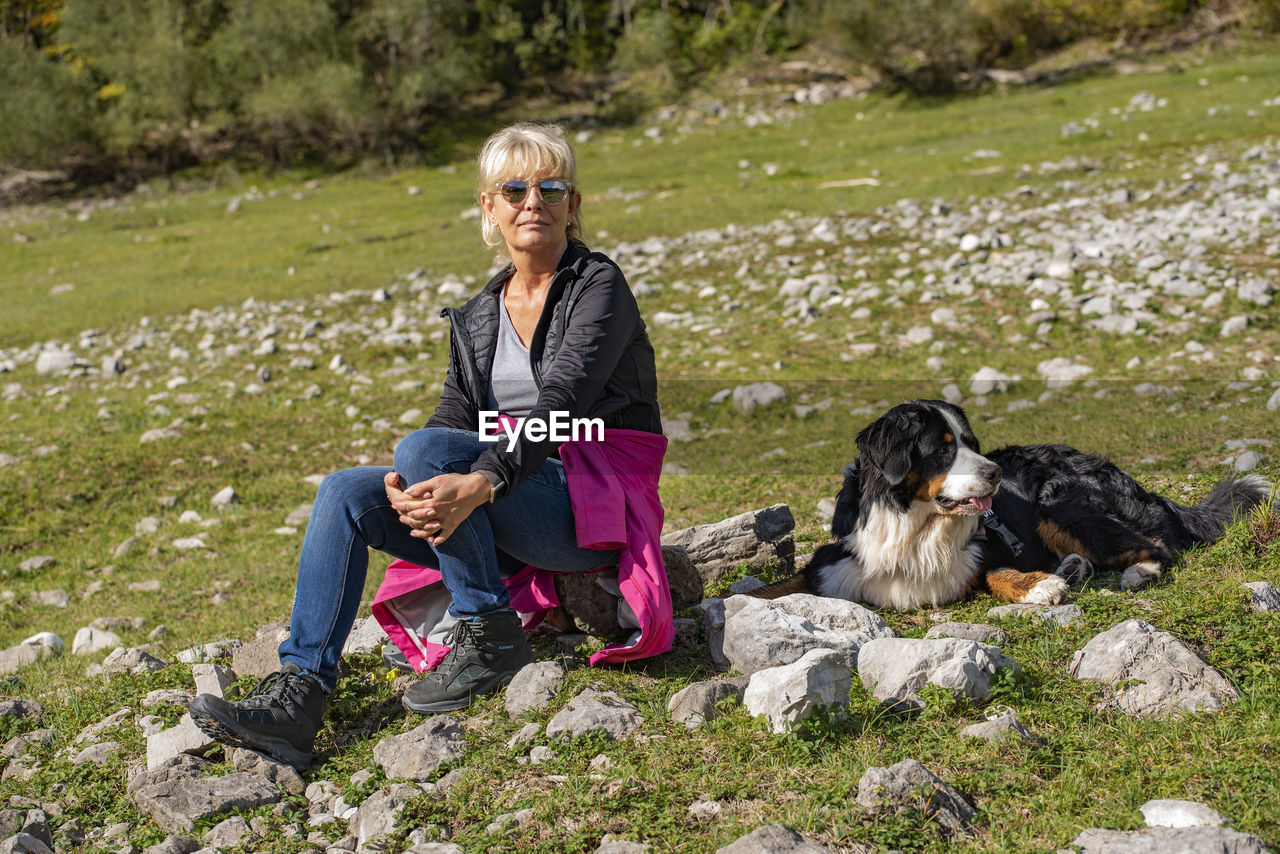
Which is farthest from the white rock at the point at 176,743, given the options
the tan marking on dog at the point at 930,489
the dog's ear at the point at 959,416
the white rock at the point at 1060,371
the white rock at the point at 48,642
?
the white rock at the point at 1060,371

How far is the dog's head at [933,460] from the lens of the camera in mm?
4582

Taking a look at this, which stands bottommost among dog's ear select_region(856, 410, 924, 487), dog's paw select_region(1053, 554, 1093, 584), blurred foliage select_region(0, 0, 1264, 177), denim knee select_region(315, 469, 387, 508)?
dog's paw select_region(1053, 554, 1093, 584)

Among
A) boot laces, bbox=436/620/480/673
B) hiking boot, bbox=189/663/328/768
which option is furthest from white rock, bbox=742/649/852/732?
hiking boot, bbox=189/663/328/768

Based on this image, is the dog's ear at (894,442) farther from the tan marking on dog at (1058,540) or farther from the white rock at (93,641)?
the white rock at (93,641)

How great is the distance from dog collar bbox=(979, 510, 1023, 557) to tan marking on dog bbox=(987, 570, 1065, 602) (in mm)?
189

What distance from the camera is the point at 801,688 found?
3.54m

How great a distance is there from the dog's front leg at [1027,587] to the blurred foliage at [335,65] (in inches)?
1020

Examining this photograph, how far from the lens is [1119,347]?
30.3 feet

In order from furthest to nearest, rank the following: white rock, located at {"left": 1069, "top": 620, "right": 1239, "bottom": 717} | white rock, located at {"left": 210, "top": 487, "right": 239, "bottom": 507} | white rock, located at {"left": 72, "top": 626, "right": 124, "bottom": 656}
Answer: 1. white rock, located at {"left": 210, "top": 487, "right": 239, "bottom": 507}
2. white rock, located at {"left": 72, "top": 626, "right": 124, "bottom": 656}
3. white rock, located at {"left": 1069, "top": 620, "right": 1239, "bottom": 717}

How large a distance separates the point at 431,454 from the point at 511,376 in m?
0.66

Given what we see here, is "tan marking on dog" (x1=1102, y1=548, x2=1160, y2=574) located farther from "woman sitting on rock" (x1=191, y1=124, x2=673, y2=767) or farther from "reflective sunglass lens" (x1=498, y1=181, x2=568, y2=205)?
"reflective sunglass lens" (x1=498, y1=181, x2=568, y2=205)

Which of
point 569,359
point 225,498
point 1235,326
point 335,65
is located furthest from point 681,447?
point 335,65

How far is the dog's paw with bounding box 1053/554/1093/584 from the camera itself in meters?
4.96

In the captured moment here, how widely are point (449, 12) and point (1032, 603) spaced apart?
103 ft
